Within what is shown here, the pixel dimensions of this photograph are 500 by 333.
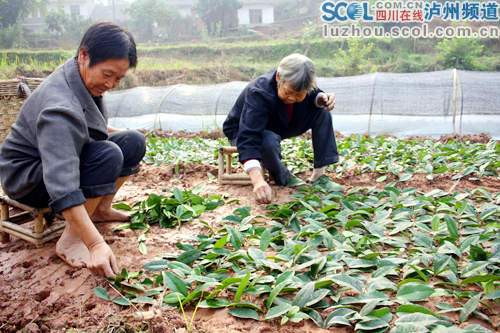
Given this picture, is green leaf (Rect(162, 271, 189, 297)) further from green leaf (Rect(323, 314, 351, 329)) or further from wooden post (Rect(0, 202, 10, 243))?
wooden post (Rect(0, 202, 10, 243))

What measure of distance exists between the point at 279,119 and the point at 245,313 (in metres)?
1.42

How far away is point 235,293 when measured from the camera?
1.13 m

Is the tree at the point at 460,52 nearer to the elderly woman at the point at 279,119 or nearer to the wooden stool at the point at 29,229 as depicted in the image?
the elderly woman at the point at 279,119

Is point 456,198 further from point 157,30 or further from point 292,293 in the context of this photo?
point 157,30

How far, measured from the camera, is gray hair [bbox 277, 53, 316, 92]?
5.90ft

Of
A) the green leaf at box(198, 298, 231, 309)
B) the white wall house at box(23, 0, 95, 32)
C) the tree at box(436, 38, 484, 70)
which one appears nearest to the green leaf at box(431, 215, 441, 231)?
the green leaf at box(198, 298, 231, 309)

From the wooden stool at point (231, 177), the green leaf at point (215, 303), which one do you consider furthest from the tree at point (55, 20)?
the green leaf at point (215, 303)

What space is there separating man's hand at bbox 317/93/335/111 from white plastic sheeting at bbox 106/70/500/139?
3.59 meters

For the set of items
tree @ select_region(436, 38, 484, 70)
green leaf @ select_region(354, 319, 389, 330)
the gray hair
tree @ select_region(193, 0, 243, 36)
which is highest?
tree @ select_region(193, 0, 243, 36)

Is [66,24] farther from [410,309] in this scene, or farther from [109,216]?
[410,309]

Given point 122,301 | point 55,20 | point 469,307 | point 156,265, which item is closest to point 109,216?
point 156,265

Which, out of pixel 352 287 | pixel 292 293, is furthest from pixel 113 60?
pixel 352 287

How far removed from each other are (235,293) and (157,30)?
80.6 ft

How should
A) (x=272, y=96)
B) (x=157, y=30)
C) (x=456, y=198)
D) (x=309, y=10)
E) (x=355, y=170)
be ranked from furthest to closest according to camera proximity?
1. (x=309, y=10)
2. (x=157, y=30)
3. (x=355, y=170)
4. (x=272, y=96)
5. (x=456, y=198)
